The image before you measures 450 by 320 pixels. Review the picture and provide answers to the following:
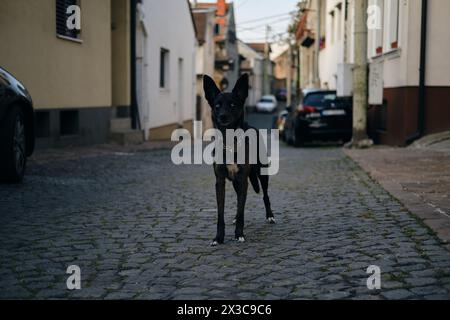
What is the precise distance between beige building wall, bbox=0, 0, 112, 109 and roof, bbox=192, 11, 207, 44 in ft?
86.3

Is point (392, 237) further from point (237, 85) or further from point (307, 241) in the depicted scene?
point (237, 85)

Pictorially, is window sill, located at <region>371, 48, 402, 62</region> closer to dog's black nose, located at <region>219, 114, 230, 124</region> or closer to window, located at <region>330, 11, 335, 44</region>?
dog's black nose, located at <region>219, 114, 230, 124</region>

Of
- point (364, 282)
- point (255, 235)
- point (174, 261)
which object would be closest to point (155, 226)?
point (255, 235)

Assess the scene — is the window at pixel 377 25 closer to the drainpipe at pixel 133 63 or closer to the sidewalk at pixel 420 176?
the sidewalk at pixel 420 176

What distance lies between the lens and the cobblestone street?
12.3 feet

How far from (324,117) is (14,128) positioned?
10700 millimetres

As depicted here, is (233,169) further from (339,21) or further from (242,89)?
(339,21)

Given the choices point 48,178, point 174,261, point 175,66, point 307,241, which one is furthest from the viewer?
point 175,66

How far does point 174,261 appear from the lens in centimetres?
444

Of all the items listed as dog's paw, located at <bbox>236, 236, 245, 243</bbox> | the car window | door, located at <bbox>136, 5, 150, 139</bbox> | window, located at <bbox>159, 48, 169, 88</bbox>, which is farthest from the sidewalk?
window, located at <bbox>159, 48, 169, 88</bbox>

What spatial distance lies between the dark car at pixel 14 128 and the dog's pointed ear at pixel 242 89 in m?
3.28

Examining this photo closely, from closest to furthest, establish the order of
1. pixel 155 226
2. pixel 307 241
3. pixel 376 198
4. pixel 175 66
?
pixel 307 241 < pixel 155 226 < pixel 376 198 < pixel 175 66

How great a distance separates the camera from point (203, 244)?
197 inches

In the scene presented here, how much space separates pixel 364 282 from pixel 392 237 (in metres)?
1.38
